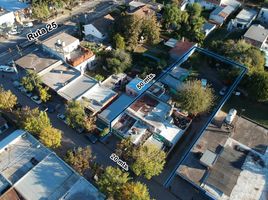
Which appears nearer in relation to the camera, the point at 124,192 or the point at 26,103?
the point at 124,192

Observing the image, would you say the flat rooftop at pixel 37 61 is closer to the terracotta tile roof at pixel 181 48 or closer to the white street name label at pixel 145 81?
the white street name label at pixel 145 81

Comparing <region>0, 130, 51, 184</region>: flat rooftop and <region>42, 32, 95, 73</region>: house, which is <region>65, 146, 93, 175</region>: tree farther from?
<region>42, 32, 95, 73</region>: house

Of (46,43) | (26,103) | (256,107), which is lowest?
(26,103)

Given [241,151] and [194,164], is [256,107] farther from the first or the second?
[194,164]

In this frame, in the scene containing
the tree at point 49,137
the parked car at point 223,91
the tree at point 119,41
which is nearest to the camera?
the tree at point 49,137

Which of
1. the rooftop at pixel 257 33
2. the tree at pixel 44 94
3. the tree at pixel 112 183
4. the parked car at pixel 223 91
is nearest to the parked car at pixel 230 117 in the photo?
the parked car at pixel 223 91

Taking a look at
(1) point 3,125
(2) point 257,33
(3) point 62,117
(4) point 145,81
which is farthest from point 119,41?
(2) point 257,33

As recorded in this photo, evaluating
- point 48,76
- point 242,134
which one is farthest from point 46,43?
point 242,134
